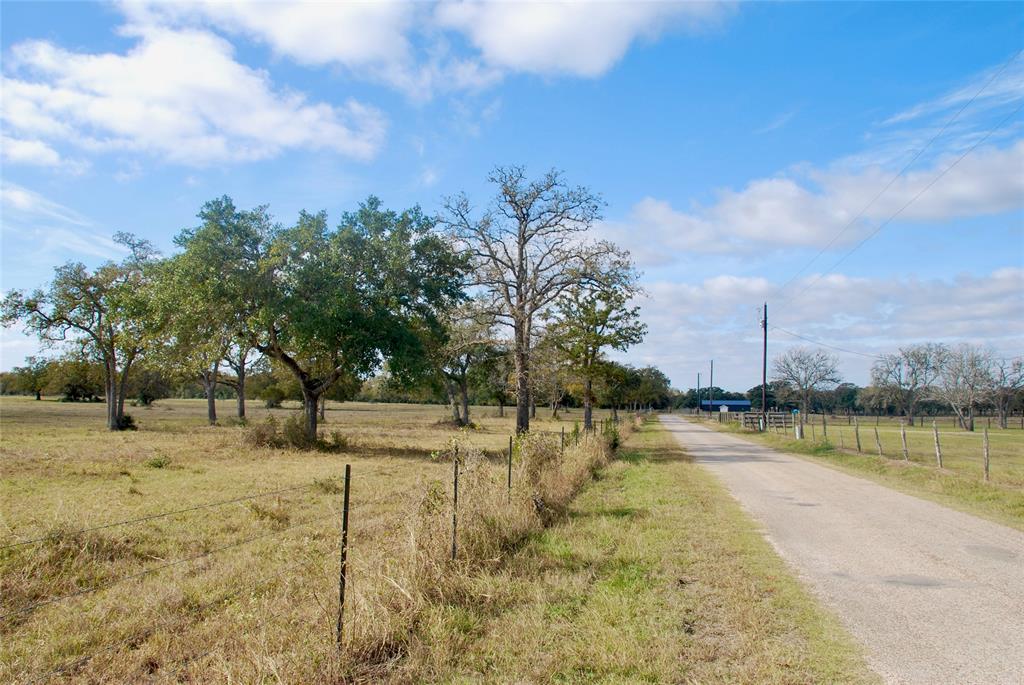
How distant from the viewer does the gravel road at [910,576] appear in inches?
199

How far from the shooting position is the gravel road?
16.6ft

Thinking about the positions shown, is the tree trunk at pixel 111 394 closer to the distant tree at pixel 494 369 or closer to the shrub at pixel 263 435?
the shrub at pixel 263 435

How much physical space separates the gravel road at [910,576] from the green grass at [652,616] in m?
0.35

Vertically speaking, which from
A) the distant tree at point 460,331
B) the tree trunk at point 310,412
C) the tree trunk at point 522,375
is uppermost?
the distant tree at point 460,331

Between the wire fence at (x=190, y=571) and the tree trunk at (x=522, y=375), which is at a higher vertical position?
the tree trunk at (x=522, y=375)

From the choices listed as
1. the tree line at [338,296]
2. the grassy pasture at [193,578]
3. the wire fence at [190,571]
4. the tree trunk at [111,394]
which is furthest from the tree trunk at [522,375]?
the tree trunk at [111,394]

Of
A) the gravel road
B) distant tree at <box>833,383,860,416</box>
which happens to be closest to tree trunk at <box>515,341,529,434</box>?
the gravel road

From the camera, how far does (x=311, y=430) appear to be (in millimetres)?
26781

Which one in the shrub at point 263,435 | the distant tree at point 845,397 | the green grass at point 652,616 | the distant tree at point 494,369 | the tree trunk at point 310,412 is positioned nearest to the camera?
the green grass at point 652,616

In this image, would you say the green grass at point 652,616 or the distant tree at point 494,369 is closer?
the green grass at point 652,616

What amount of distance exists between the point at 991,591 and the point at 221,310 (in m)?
23.0

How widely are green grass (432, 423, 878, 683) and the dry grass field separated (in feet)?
0.08

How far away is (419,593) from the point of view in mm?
6074

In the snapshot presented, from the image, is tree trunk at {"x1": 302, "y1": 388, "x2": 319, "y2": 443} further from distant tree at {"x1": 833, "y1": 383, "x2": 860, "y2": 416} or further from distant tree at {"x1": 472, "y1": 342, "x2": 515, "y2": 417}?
distant tree at {"x1": 833, "y1": 383, "x2": 860, "y2": 416}
